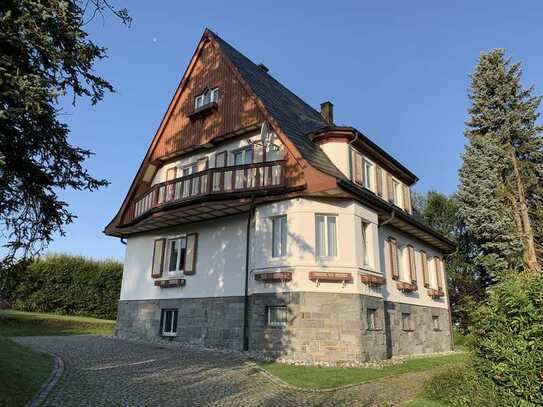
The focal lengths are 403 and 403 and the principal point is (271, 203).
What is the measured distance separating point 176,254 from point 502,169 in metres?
23.5

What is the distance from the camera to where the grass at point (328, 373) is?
32.0ft

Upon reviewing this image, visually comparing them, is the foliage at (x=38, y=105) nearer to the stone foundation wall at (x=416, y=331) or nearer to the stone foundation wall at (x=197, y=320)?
the stone foundation wall at (x=197, y=320)

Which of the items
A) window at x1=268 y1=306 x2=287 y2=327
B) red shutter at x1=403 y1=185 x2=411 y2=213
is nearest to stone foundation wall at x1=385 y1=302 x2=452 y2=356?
red shutter at x1=403 y1=185 x2=411 y2=213

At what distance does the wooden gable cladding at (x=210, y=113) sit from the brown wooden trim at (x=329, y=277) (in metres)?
6.55

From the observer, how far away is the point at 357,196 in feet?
48.5

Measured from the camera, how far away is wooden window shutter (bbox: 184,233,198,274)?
1734 centimetres

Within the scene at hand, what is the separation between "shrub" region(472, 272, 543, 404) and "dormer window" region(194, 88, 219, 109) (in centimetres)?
1451

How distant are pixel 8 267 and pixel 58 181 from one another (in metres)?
2.15

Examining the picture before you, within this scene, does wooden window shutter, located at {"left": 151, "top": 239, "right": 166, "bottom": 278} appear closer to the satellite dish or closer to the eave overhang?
the satellite dish

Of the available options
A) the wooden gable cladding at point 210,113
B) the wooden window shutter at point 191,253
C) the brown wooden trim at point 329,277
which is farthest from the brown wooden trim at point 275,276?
the wooden gable cladding at point 210,113

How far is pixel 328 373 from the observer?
432 inches

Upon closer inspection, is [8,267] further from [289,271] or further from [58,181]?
[289,271]

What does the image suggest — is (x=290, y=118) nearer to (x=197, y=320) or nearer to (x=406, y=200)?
(x=406, y=200)

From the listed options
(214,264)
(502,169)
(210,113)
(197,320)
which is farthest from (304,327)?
(502,169)
